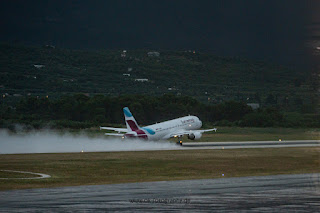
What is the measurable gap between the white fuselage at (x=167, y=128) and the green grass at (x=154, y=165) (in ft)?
37.5

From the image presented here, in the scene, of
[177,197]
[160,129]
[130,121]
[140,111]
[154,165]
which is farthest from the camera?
[140,111]

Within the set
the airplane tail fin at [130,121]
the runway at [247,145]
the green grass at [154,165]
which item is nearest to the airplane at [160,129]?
the airplane tail fin at [130,121]

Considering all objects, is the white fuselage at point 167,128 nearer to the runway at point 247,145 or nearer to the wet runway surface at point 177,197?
the runway at point 247,145

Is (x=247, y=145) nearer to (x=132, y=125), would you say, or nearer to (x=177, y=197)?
(x=132, y=125)

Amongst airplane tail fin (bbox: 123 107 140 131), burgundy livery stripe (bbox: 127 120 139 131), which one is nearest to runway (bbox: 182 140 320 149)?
burgundy livery stripe (bbox: 127 120 139 131)

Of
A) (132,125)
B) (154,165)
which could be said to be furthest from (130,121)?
(154,165)

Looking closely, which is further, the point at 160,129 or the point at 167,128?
the point at 167,128

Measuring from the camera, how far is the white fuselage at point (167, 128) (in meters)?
85.5

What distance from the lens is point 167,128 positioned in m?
88.4

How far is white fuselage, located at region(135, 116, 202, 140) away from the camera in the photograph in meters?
85.5

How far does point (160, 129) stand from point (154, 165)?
30.0m

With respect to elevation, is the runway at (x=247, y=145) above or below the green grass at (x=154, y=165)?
above

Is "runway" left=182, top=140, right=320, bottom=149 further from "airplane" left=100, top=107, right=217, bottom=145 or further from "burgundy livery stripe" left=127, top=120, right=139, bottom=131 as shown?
"burgundy livery stripe" left=127, top=120, right=139, bottom=131

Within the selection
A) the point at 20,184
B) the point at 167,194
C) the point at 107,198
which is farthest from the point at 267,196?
the point at 20,184
